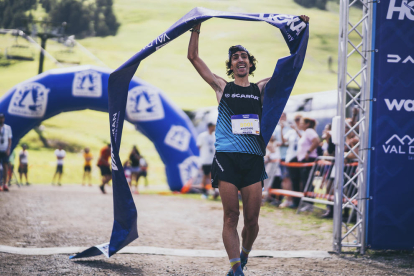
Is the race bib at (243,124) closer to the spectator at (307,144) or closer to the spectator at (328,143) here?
the spectator at (328,143)

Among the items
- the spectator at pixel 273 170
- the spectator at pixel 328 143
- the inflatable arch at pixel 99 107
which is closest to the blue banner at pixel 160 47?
the spectator at pixel 328 143

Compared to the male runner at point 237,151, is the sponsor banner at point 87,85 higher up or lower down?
higher up

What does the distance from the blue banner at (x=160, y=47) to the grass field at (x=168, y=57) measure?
23087mm

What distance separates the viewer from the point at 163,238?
268 inches

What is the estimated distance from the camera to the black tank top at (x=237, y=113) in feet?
13.5

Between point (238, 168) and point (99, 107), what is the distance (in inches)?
472

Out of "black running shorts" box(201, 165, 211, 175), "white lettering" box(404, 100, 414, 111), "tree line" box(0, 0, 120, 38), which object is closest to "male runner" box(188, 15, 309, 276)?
"white lettering" box(404, 100, 414, 111)

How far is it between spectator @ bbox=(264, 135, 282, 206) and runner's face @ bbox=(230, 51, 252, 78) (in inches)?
290

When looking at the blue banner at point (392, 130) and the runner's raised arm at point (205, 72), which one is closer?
the runner's raised arm at point (205, 72)

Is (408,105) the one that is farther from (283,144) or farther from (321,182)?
(283,144)

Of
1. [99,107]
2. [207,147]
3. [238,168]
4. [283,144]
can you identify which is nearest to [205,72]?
[238,168]

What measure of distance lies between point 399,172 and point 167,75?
35.9 m

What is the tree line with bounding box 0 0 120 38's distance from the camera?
24516 mm

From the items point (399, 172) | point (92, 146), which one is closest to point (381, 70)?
point (399, 172)
